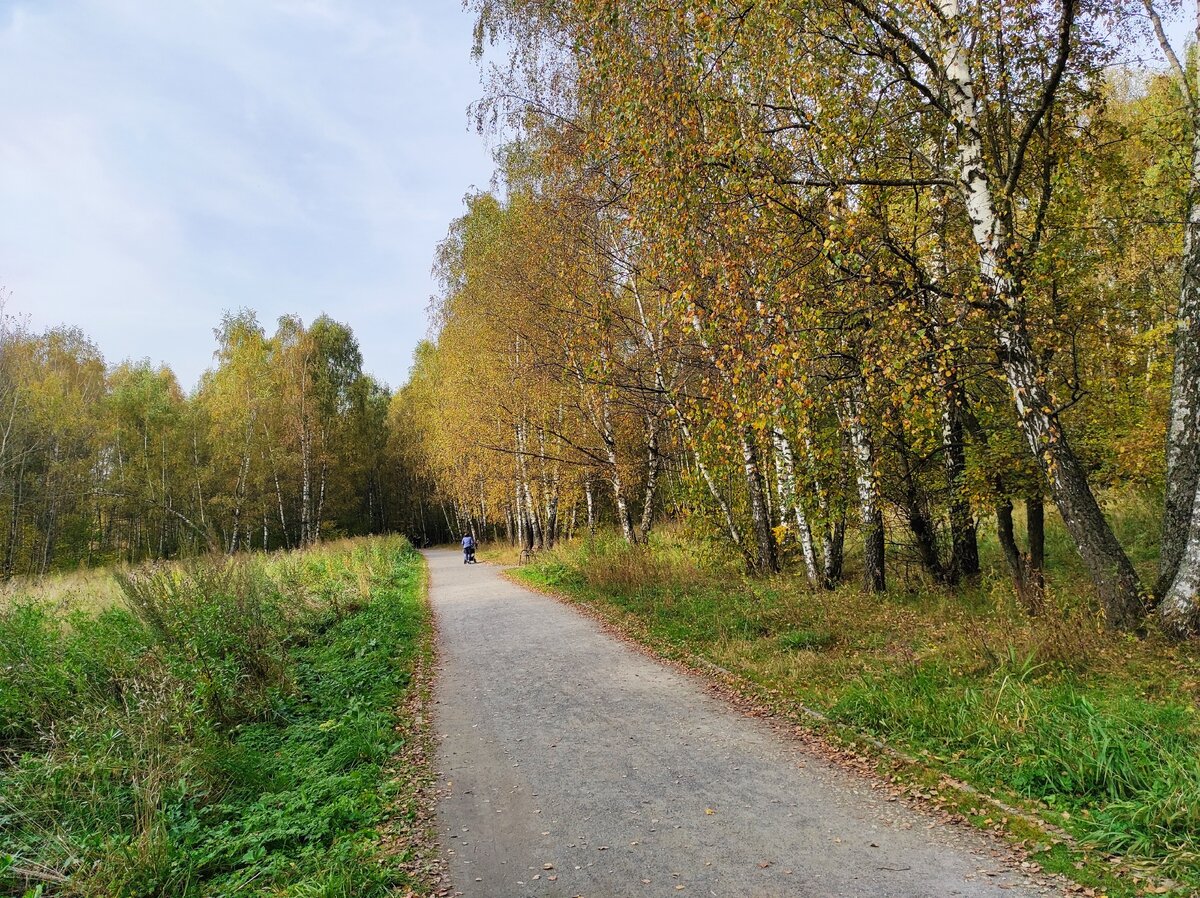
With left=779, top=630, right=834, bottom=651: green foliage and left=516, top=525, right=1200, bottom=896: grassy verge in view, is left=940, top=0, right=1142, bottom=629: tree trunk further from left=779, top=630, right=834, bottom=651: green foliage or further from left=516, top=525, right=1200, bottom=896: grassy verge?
left=779, top=630, right=834, bottom=651: green foliage

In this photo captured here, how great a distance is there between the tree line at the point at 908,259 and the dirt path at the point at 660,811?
2732 mm

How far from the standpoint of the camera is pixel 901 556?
975cm

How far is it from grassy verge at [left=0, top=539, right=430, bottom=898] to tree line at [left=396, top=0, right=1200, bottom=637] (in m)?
4.24

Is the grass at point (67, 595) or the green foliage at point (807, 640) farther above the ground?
the grass at point (67, 595)

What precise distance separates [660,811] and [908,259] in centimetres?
516

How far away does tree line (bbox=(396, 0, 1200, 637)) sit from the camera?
223 inches

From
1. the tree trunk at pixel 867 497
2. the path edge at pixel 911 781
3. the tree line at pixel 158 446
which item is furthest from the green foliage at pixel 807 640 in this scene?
the tree line at pixel 158 446

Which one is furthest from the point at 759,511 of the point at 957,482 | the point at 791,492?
the point at 957,482

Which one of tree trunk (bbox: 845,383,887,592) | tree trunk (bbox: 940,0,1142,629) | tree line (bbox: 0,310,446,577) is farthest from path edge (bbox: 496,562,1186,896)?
tree line (bbox: 0,310,446,577)

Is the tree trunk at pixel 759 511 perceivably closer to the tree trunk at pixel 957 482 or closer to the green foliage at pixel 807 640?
the tree trunk at pixel 957 482

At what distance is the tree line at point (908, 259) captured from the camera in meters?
5.66

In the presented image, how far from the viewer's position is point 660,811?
3926 millimetres

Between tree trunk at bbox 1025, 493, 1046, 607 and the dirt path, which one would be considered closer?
the dirt path

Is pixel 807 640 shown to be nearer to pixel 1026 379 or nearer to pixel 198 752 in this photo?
pixel 1026 379
